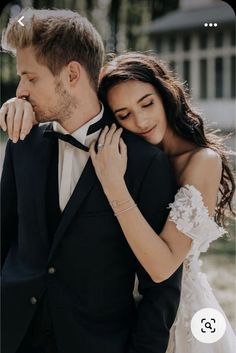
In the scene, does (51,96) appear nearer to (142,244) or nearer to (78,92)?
(78,92)

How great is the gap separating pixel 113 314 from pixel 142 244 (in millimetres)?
198

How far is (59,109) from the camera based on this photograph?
4.51ft

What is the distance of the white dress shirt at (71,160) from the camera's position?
138cm

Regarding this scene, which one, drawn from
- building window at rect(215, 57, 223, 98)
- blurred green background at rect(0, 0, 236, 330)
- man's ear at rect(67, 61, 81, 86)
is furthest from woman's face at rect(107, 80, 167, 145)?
building window at rect(215, 57, 223, 98)

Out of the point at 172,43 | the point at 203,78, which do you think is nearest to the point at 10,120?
the point at 203,78

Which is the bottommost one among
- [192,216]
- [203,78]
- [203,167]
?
[192,216]

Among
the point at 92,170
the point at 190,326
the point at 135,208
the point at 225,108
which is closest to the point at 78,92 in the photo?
the point at 92,170

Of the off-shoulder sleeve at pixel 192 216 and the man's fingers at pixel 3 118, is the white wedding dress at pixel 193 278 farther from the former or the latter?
the man's fingers at pixel 3 118

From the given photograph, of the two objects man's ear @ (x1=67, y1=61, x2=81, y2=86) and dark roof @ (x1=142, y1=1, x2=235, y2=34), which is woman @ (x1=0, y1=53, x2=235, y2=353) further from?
dark roof @ (x1=142, y1=1, x2=235, y2=34)

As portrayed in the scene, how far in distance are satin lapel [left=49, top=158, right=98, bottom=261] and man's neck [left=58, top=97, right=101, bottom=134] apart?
0.12 metres

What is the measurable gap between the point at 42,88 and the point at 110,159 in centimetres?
22

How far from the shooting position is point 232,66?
928cm
